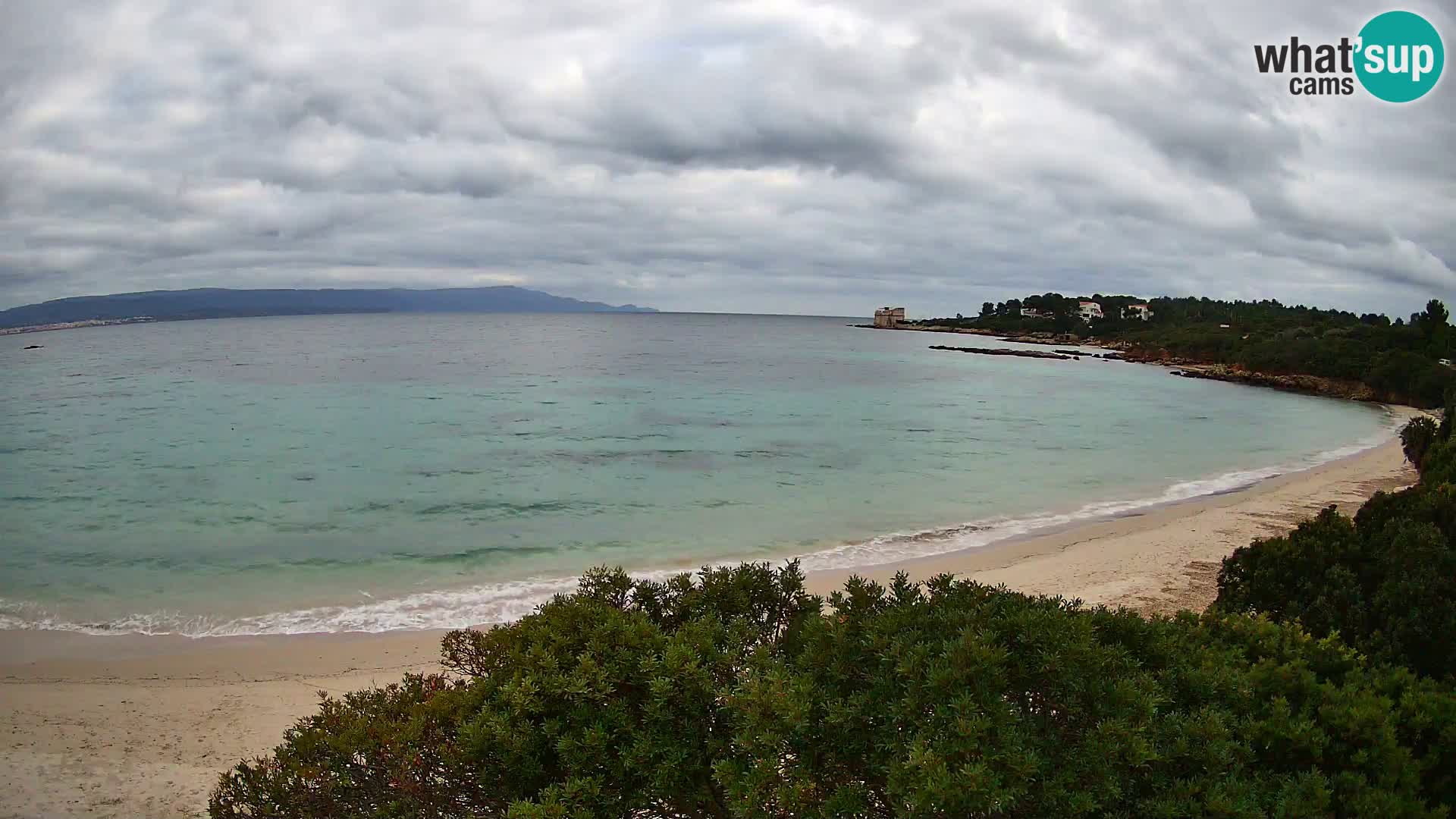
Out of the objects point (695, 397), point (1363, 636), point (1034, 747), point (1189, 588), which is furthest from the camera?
point (695, 397)

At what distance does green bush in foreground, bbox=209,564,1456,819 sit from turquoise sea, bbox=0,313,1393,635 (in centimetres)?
798

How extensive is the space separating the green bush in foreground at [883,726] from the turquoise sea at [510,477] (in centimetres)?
798

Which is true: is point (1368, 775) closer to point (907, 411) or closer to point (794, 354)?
point (907, 411)

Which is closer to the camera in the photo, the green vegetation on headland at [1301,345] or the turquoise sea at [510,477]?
the turquoise sea at [510,477]

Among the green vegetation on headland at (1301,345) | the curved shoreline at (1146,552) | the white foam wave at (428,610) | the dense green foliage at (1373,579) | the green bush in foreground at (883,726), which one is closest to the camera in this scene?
the green bush in foreground at (883,726)

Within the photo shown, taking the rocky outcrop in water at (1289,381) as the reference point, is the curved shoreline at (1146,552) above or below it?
below

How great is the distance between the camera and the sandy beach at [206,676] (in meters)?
7.09

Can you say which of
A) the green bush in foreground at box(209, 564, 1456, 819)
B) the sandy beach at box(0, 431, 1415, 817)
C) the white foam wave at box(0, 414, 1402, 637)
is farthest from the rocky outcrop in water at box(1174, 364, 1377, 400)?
the green bush in foreground at box(209, 564, 1456, 819)

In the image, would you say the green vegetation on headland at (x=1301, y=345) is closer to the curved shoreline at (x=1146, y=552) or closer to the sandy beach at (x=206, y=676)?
the curved shoreline at (x=1146, y=552)

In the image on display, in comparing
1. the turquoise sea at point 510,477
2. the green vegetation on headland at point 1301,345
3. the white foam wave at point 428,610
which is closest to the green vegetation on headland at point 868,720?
the white foam wave at point 428,610

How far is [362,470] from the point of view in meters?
23.2

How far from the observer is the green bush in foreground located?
3248mm

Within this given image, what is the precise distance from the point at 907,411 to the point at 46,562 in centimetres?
3329

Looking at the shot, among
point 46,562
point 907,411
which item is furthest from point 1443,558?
point 907,411
